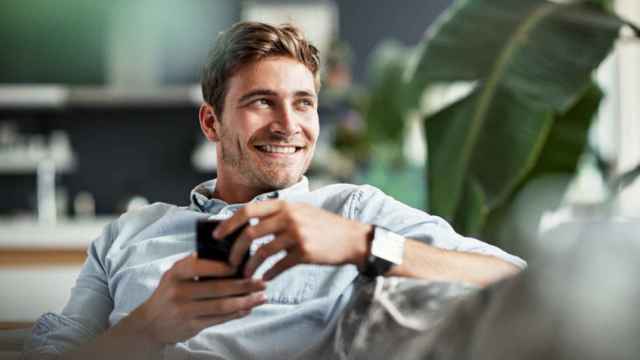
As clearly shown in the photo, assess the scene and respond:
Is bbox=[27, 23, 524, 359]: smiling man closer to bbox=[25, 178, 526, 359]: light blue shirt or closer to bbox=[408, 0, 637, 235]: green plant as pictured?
bbox=[25, 178, 526, 359]: light blue shirt

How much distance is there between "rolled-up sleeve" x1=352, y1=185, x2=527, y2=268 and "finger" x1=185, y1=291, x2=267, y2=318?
0.25m

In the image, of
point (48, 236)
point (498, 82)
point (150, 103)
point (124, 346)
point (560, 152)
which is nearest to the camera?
point (124, 346)

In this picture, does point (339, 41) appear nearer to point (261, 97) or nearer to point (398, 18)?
point (398, 18)

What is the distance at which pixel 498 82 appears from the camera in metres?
1.62

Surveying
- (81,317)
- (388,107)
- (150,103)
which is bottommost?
(150,103)

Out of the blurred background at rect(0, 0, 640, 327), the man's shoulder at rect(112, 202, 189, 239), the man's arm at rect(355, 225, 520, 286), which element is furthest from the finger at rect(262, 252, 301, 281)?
the blurred background at rect(0, 0, 640, 327)

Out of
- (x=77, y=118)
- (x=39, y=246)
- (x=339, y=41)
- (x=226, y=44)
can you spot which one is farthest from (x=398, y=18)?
(x=226, y=44)

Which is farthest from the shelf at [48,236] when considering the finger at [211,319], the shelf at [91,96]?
the finger at [211,319]

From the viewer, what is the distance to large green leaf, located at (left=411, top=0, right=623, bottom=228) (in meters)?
1.54

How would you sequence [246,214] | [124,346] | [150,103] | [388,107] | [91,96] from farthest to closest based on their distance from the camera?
1. [150,103]
2. [91,96]
3. [388,107]
4. [124,346]
5. [246,214]

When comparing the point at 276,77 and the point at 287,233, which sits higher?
the point at 276,77

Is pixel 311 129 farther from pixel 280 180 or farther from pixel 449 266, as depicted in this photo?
pixel 449 266

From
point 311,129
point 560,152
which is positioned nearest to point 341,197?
point 311,129

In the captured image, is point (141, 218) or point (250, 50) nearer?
point (250, 50)
